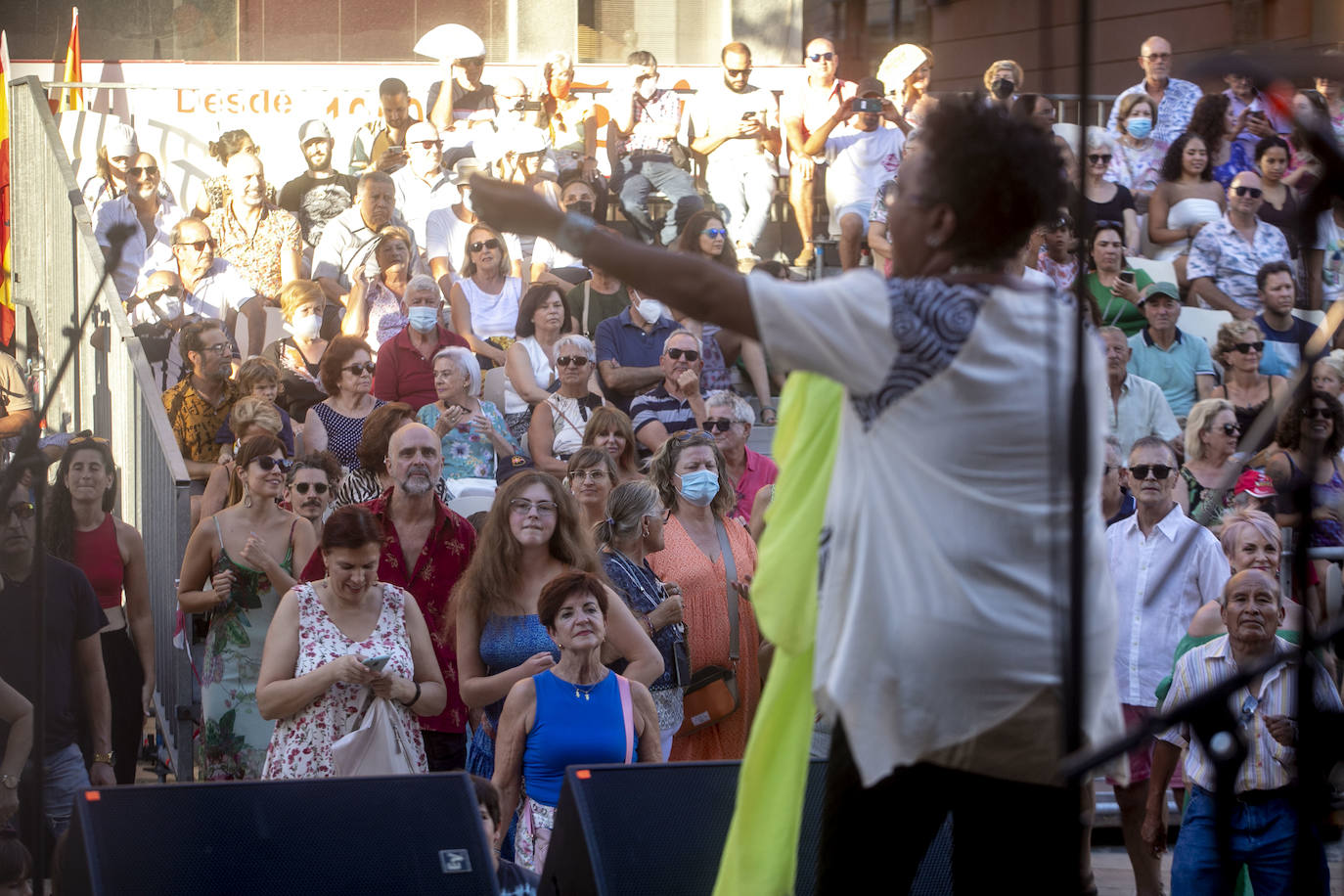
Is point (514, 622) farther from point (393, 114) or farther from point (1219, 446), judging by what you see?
point (393, 114)

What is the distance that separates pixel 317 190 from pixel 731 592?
480 cm

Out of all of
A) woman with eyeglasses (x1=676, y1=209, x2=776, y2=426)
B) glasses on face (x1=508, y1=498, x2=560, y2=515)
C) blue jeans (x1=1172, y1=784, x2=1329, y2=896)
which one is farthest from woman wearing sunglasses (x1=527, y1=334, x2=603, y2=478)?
blue jeans (x1=1172, y1=784, x2=1329, y2=896)

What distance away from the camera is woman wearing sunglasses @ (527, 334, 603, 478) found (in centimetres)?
723

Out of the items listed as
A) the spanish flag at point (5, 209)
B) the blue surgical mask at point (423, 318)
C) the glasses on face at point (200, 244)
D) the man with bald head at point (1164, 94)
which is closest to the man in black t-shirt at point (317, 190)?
the glasses on face at point (200, 244)

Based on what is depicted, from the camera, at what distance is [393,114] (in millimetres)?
9883

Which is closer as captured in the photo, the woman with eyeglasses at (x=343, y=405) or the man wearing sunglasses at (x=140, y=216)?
the woman with eyeglasses at (x=343, y=405)

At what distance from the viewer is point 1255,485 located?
6660mm

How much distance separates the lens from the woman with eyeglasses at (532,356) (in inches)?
303

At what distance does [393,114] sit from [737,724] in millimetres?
5526

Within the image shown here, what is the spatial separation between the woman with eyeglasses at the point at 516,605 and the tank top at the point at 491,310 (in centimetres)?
324

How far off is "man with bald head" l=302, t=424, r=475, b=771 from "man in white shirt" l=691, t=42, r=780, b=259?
4311mm

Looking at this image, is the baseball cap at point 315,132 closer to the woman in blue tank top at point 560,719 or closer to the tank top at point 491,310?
the tank top at point 491,310

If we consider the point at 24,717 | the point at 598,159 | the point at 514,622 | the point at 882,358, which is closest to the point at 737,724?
the point at 514,622

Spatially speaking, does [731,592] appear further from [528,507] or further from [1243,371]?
[1243,371]
